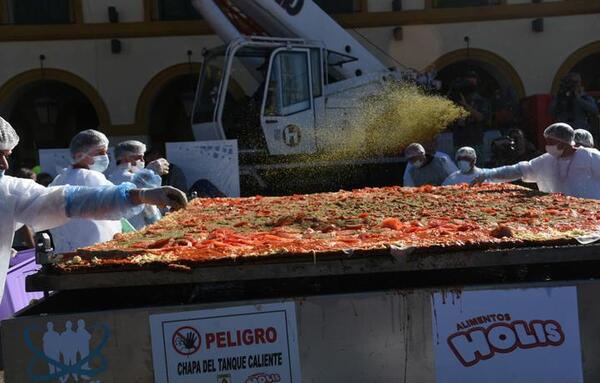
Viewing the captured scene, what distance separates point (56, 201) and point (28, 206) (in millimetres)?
188

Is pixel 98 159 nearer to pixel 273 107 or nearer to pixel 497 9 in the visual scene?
pixel 273 107

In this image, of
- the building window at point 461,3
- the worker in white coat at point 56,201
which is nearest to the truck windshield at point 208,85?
the building window at point 461,3

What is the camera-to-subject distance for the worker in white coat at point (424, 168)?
29.2ft

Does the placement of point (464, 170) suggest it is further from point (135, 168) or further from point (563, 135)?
point (135, 168)

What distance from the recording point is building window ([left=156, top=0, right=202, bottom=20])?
17250mm

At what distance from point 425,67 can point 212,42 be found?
17.7 feet

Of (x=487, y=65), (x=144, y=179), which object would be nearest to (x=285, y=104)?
(x=144, y=179)

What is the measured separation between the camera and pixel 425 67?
1722 centimetres

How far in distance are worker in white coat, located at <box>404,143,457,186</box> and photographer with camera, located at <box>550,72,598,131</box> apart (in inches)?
188

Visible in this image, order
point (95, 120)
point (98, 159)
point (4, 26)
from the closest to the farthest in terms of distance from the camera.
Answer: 1. point (98, 159)
2. point (4, 26)
3. point (95, 120)

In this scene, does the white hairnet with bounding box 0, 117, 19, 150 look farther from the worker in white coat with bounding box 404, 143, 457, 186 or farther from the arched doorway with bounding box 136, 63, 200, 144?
the arched doorway with bounding box 136, 63, 200, 144

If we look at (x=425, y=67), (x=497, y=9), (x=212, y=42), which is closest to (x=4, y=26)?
(x=212, y=42)

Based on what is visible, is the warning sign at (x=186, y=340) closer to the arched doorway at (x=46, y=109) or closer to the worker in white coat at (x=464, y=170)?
the worker in white coat at (x=464, y=170)

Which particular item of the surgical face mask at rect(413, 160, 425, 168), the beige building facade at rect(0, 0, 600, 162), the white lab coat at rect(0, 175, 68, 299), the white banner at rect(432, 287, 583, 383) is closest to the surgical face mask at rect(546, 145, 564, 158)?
the surgical face mask at rect(413, 160, 425, 168)
